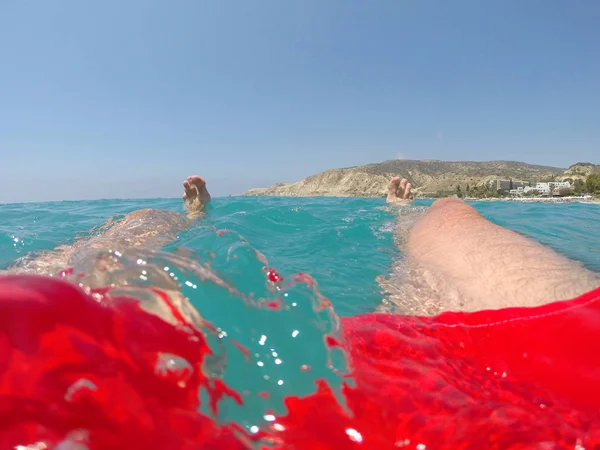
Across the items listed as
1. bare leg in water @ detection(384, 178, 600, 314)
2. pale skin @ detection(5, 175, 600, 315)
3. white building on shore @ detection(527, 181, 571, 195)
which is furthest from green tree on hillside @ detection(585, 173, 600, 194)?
bare leg in water @ detection(384, 178, 600, 314)

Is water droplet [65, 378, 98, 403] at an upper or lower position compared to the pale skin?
upper

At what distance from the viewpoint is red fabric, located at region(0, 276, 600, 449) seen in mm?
651

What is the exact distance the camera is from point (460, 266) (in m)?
2.73

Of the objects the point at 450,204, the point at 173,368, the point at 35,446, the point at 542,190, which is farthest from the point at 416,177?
the point at 35,446

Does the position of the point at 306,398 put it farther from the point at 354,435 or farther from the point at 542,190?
the point at 542,190

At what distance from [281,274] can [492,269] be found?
5.25 ft

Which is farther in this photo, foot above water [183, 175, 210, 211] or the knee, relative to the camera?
foot above water [183, 175, 210, 211]

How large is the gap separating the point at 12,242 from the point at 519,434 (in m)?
6.27

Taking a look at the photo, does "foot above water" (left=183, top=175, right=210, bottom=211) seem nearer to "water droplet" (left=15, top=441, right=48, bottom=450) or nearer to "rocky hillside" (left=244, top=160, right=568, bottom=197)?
"water droplet" (left=15, top=441, right=48, bottom=450)

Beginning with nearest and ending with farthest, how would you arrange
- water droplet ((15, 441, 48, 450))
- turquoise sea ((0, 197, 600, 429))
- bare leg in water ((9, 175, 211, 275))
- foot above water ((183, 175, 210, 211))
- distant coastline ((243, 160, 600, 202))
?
water droplet ((15, 441, 48, 450)) < turquoise sea ((0, 197, 600, 429)) < bare leg in water ((9, 175, 211, 275)) < foot above water ((183, 175, 210, 211)) < distant coastline ((243, 160, 600, 202))

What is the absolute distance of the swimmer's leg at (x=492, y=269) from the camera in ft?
6.77

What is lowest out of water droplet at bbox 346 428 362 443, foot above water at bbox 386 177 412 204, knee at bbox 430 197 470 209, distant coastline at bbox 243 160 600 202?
water droplet at bbox 346 428 362 443

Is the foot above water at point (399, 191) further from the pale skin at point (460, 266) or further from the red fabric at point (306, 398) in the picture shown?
the red fabric at point (306, 398)

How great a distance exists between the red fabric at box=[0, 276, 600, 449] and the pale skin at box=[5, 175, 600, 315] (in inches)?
19.8
